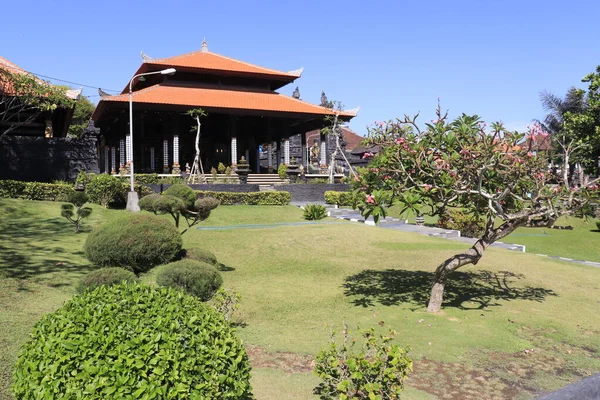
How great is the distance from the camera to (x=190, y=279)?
774 centimetres

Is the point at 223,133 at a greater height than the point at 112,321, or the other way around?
the point at 223,133

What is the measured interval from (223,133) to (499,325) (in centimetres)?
3216

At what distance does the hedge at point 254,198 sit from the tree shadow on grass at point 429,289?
1549 cm

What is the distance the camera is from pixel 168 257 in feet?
29.7

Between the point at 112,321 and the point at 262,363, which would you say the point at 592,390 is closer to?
the point at 262,363

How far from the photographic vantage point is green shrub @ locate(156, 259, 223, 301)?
7.68 meters

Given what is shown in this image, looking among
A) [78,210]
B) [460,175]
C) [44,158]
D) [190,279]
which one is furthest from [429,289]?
[44,158]

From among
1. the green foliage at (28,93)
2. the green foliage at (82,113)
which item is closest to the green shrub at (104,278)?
the green foliage at (28,93)

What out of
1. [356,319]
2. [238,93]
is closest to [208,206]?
[356,319]

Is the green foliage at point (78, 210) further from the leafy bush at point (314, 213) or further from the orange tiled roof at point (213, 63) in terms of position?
the orange tiled roof at point (213, 63)

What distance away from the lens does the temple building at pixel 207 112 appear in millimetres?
Answer: 33062

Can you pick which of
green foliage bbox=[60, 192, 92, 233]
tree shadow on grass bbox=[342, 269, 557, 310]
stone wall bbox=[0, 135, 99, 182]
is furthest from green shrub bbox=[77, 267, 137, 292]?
stone wall bbox=[0, 135, 99, 182]

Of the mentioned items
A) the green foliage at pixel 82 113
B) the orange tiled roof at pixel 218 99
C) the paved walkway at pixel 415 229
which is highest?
the green foliage at pixel 82 113

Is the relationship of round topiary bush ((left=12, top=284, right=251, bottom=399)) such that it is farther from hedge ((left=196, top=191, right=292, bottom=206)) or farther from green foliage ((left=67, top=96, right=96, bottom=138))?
green foliage ((left=67, top=96, right=96, bottom=138))
